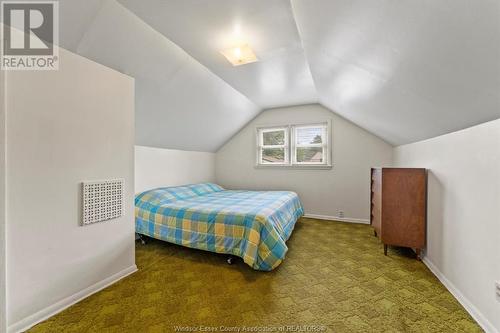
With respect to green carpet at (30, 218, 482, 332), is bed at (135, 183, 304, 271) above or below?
above

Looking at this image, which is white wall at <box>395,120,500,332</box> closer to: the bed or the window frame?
the bed

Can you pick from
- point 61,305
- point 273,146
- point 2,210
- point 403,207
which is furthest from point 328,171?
point 2,210

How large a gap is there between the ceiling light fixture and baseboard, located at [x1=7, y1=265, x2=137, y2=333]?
2473 mm

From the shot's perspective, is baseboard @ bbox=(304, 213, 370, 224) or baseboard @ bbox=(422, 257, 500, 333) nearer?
baseboard @ bbox=(422, 257, 500, 333)

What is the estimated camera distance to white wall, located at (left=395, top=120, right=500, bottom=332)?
4.40 feet

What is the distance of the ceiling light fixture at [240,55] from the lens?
85.0 inches

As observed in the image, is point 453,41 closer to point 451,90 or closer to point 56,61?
point 451,90

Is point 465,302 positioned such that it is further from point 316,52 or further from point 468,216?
point 316,52

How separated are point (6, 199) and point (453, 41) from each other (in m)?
2.73

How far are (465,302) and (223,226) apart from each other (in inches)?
82.6

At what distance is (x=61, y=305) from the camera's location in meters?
1.56

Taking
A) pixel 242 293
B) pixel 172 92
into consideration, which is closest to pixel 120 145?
pixel 172 92

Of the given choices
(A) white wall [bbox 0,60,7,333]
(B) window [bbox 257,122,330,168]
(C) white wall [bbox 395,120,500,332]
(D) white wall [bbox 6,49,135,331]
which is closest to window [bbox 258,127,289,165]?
(B) window [bbox 257,122,330,168]

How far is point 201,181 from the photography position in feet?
14.9
